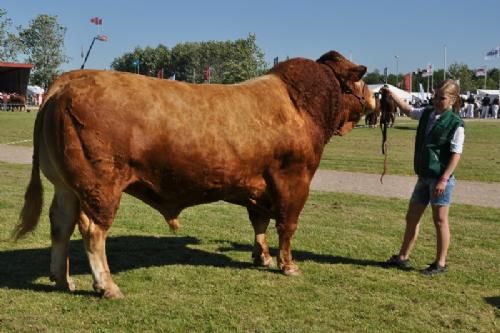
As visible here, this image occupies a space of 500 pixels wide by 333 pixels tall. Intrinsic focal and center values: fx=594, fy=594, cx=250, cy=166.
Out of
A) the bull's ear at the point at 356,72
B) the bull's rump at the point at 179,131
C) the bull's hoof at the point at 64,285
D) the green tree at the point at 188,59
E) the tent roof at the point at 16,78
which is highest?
the green tree at the point at 188,59

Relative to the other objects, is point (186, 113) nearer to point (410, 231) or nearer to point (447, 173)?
point (447, 173)

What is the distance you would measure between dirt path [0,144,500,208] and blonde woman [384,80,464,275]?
445 cm

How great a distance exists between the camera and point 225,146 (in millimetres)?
5383

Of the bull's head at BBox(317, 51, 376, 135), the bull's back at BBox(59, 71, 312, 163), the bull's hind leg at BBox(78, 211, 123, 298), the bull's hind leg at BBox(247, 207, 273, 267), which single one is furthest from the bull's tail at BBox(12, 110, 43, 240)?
the bull's head at BBox(317, 51, 376, 135)

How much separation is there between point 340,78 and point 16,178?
8.36 metres

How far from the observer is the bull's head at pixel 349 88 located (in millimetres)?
6262

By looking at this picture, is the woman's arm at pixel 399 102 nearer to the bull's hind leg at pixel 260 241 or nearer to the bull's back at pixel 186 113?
the bull's back at pixel 186 113

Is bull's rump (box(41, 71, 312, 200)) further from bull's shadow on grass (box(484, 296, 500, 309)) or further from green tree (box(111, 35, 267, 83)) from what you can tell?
green tree (box(111, 35, 267, 83))

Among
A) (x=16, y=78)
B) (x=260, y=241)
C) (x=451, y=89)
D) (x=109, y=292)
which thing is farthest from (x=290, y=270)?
(x=16, y=78)

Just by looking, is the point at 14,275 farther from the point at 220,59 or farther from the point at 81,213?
the point at 220,59

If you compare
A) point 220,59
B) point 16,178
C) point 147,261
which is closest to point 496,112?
point 16,178

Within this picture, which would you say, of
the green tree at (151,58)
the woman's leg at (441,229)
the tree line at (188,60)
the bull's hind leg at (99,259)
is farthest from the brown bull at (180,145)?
the green tree at (151,58)

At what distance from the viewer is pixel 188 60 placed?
123625mm

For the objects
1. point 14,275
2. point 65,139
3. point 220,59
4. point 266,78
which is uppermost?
point 220,59
